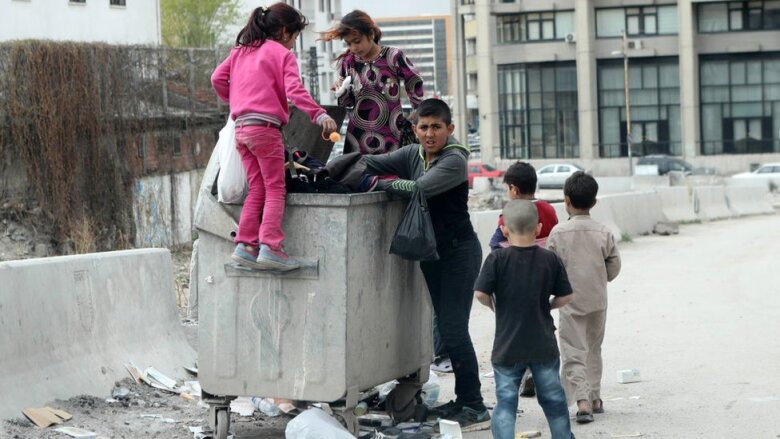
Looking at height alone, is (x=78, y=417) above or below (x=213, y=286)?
below

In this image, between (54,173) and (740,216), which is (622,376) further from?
(740,216)

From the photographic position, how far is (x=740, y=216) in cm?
3572

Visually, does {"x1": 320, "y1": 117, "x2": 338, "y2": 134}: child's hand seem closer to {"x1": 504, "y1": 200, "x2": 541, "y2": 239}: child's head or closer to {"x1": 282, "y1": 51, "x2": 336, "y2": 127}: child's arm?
{"x1": 282, "y1": 51, "x2": 336, "y2": 127}: child's arm

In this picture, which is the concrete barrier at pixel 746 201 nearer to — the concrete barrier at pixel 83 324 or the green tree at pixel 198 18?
the concrete barrier at pixel 83 324

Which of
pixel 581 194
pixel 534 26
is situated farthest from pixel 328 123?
pixel 534 26

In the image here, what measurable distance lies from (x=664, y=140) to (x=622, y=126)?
2.86 m

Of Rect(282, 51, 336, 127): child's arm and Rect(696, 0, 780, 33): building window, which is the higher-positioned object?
Rect(696, 0, 780, 33): building window

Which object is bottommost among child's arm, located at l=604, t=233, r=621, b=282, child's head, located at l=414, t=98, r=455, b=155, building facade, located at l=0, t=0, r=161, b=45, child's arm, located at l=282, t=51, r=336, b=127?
child's arm, located at l=604, t=233, r=621, b=282

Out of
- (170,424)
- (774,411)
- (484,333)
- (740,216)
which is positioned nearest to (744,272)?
(484,333)

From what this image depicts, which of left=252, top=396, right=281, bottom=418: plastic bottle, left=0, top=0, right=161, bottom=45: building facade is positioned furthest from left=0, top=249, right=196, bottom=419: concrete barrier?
left=0, top=0, right=161, bottom=45: building facade

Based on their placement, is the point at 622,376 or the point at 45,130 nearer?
the point at 622,376

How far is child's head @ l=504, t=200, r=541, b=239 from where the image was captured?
22.4 feet

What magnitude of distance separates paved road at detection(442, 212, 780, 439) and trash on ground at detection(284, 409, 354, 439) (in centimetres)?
112

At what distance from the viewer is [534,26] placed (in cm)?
8562
